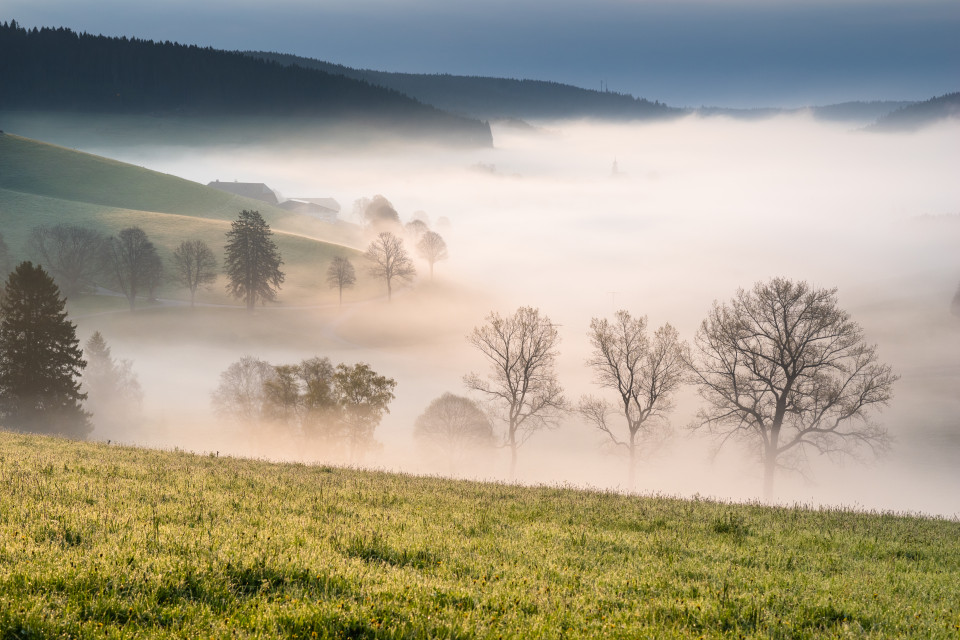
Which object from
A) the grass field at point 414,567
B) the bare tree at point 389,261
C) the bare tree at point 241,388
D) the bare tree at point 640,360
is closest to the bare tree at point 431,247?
the bare tree at point 389,261

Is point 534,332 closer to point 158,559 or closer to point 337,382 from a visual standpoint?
point 337,382

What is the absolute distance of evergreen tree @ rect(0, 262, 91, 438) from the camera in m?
44.2

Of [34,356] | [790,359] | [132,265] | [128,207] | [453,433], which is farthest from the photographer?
[128,207]

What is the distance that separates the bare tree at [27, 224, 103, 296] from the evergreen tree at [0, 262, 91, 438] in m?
70.5

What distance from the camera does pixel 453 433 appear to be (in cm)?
6938

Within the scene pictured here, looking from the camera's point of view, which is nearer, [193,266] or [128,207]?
[193,266]

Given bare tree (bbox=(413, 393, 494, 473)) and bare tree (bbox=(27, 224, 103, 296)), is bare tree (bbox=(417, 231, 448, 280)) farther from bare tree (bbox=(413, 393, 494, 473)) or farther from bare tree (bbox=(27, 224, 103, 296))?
bare tree (bbox=(413, 393, 494, 473))

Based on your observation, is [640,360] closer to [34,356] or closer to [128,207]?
[34,356]

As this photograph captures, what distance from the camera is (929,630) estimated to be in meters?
7.31

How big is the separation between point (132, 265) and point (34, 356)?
66.6 meters

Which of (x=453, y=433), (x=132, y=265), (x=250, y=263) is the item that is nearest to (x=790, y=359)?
(x=453, y=433)

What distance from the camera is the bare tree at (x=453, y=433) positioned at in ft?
228

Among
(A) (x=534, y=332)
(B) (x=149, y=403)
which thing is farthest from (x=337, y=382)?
(B) (x=149, y=403)

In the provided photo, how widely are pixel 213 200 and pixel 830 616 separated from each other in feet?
674
